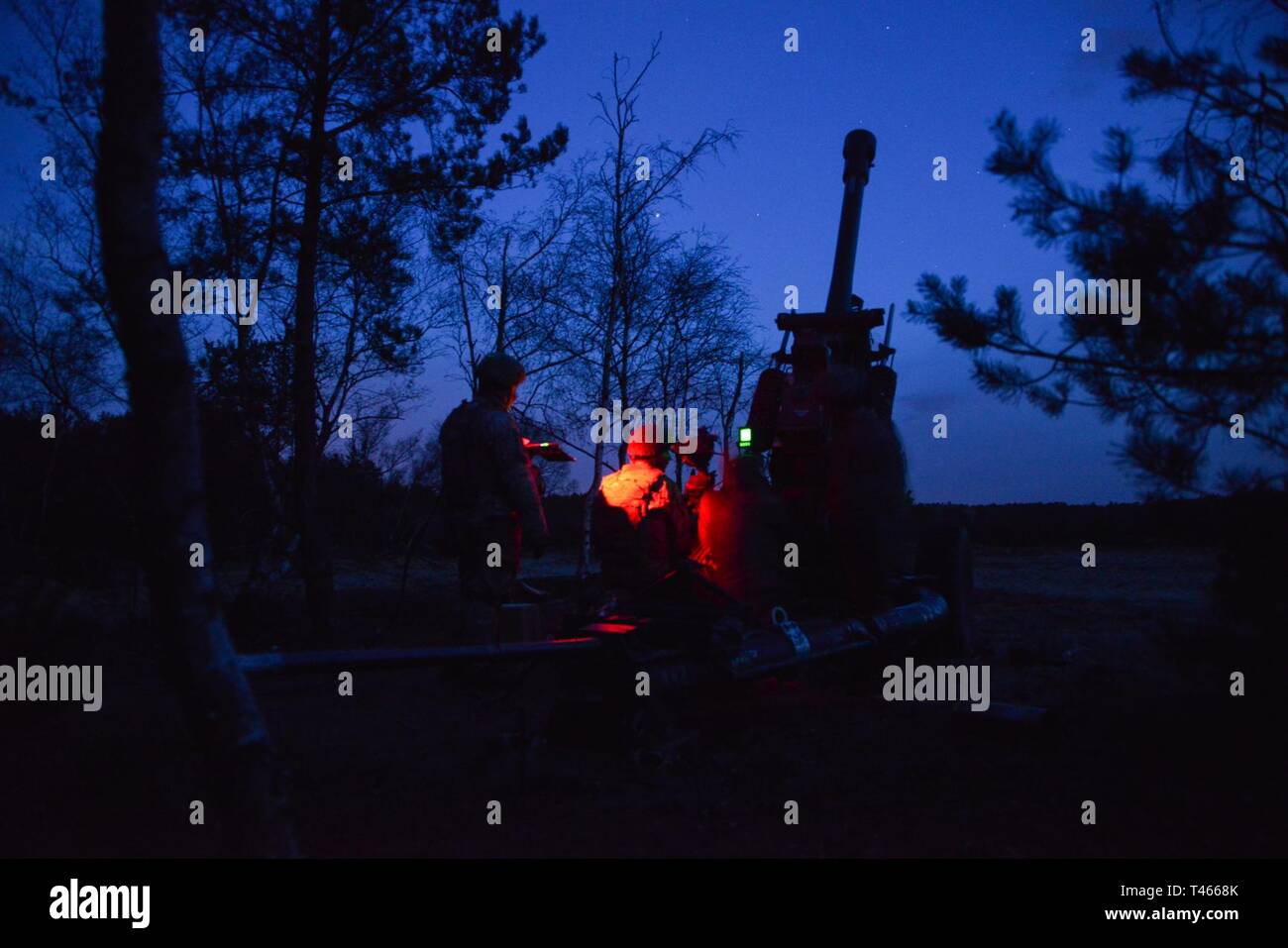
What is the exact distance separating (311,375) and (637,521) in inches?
165

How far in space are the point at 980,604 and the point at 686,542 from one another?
388 inches

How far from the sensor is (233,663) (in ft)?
7.80

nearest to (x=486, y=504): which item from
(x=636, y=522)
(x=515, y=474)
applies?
(x=515, y=474)

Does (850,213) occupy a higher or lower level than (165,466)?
higher

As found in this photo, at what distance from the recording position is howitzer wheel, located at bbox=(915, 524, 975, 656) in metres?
9.12

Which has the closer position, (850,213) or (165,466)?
(165,466)

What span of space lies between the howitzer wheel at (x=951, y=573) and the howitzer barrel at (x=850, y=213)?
2.64 metres

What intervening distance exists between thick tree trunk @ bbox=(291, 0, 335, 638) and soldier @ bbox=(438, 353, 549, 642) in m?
3.61

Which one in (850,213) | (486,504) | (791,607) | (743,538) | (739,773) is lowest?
(739,773)

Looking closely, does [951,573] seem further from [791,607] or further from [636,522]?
[636,522]

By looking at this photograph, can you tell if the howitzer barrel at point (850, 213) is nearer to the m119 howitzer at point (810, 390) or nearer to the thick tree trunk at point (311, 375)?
the m119 howitzer at point (810, 390)

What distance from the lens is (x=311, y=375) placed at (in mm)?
9172

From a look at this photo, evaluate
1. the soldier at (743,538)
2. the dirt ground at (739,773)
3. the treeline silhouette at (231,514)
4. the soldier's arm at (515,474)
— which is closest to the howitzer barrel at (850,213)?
the treeline silhouette at (231,514)
